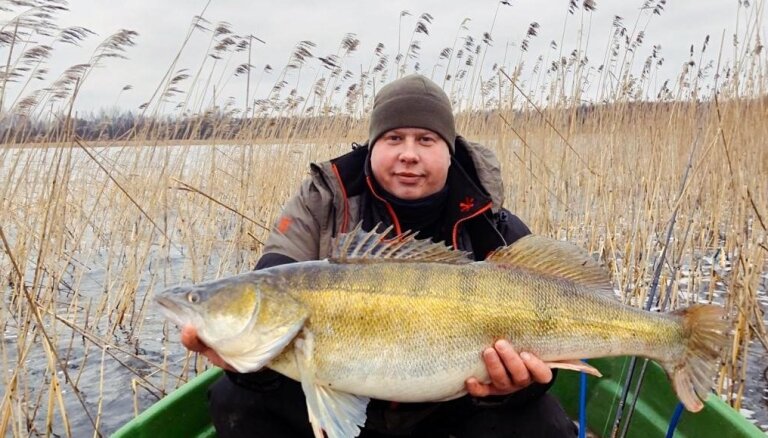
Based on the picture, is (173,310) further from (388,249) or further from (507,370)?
(507,370)

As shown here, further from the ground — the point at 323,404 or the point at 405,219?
the point at 405,219

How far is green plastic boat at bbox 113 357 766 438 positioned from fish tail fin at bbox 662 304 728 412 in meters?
0.31

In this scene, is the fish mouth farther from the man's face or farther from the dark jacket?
the man's face

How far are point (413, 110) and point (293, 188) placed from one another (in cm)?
409

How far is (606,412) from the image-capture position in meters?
3.14

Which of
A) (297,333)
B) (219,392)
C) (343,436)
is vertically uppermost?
(297,333)

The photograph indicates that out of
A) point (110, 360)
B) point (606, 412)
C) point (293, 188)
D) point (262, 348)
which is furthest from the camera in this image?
point (293, 188)

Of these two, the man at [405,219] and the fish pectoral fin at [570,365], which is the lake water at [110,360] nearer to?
the man at [405,219]

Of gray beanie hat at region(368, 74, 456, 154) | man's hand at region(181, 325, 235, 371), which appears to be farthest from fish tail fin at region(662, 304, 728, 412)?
man's hand at region(181, 325, 235, 371)

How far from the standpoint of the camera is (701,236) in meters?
5.60

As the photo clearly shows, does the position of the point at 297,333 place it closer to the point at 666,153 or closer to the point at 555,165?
the point at 555,165

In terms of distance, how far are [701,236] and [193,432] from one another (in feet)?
15.8

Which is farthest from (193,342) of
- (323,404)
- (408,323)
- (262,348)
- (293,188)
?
(293,188)

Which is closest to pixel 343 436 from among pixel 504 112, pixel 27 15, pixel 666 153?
pixel 27 15
